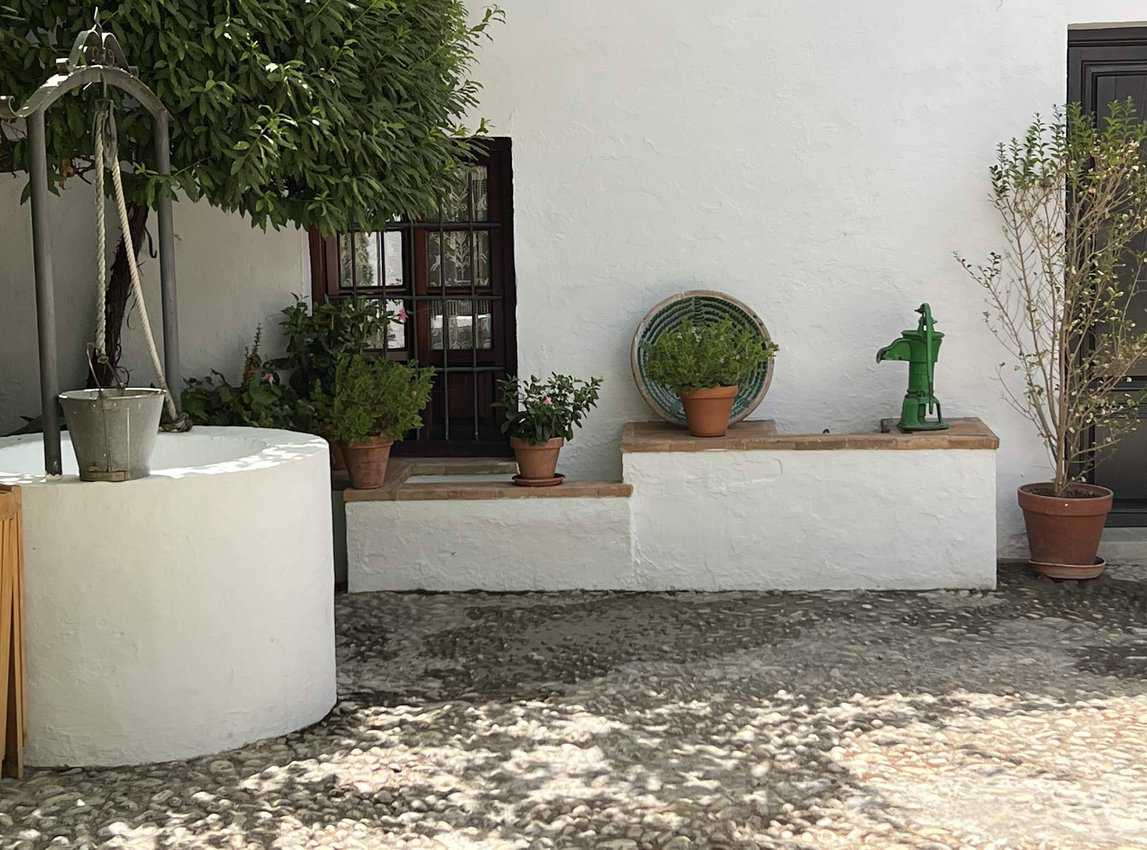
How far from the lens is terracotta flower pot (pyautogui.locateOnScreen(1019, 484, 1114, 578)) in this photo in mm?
6023

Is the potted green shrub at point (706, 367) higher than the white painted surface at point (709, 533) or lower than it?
higher

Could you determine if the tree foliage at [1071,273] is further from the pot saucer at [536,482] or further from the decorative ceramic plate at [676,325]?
the pot saucer at [536,482]

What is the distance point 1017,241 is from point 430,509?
3033 millimetres

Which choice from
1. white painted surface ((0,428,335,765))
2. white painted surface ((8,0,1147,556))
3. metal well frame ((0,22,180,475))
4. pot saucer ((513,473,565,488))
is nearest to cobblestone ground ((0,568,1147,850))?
white painted surface ((0,428,335,765))

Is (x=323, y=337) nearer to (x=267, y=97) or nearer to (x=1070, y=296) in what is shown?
(x=267, y=97)

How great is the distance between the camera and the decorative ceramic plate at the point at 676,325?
639cm

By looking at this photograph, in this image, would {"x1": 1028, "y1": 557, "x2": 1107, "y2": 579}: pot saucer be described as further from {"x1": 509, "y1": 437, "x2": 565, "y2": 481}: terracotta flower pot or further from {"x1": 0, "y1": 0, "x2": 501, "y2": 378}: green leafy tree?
{"x1": 0, "y1": 0, "x2": 501, "y2": 378}: green leafy tree

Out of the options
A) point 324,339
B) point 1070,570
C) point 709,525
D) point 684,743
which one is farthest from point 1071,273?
point 324,339

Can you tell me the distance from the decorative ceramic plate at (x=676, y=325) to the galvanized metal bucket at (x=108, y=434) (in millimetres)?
2896

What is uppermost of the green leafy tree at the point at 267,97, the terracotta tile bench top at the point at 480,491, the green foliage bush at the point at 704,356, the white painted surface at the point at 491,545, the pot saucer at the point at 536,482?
the green leafy tree at the point at 267,97

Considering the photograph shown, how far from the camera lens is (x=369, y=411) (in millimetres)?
5965

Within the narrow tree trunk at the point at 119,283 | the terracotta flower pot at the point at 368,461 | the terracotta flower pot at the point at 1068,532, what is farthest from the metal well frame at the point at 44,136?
A: the terracotta flower pot at the point at 1068,532

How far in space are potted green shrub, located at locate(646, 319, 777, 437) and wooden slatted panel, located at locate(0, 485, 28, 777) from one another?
304 centimetres

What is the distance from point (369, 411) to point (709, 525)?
5.31 ft
